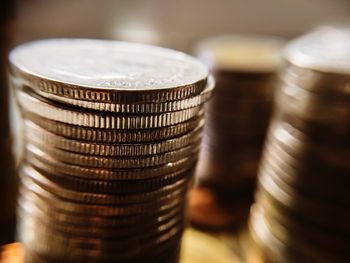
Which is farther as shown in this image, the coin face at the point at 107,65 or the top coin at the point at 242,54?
the top coin at the point at 242,54

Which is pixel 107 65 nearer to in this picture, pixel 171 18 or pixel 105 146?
pixel 105 146

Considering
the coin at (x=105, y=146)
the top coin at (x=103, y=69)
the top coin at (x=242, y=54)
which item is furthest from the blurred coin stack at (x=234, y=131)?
the coin at (x=105, y=146)

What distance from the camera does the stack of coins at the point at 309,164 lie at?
2.30 ft

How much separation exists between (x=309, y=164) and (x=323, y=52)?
177 mm

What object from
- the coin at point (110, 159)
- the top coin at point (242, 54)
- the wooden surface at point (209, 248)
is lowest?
the wooden surface at point (209, 248)

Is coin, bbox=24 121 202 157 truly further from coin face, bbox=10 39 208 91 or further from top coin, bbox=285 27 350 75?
top coin, bbox=285 27 350 75

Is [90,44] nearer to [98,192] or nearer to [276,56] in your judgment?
[98,192]

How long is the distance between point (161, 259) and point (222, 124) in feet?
1.35

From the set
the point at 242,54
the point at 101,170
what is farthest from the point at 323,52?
the point at 101,170

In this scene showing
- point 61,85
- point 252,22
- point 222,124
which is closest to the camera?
point 61,85

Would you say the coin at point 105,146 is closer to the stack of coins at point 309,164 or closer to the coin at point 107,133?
the coin at point 107,133

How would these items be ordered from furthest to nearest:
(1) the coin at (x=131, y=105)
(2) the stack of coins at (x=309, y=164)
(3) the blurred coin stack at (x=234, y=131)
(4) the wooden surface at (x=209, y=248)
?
(3) the blurred coin stack at (x=234, y=131), (4) the wooden surface at (x=209, y=248), (2) the stack of coins at (x=309, y=164), (1) the coin at (x=131, y=105)

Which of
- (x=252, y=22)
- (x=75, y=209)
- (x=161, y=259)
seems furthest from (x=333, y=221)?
(x=252, y=22)

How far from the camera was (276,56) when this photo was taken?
1068 mm
